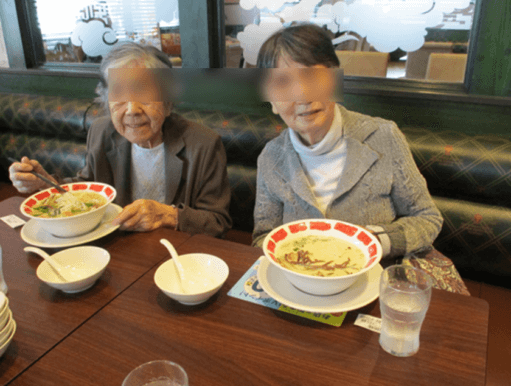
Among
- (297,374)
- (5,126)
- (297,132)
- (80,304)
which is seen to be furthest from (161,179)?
(5,126)

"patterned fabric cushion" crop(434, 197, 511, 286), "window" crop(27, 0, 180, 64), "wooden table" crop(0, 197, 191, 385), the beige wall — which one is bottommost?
"patterned fabric cushion" crop(434, 197, 511, 286)

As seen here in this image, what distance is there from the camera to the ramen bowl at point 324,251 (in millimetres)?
904

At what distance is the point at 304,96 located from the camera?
0.75 metres

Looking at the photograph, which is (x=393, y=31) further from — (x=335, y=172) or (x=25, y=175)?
(x=25, y=175)

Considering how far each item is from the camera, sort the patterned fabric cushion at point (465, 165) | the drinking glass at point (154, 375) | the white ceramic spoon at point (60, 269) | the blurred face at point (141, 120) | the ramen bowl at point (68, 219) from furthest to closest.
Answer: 1. the patterned fabric cushion at point (465, 165)
2. the blurred face at point (141, 120)
3. the ramen bowl at point (68, 219)
4. the white ceramic spoon at point (60, 269)
5. the drinking glass at point (154, 375)

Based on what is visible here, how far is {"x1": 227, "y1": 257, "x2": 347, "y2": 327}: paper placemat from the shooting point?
918mm

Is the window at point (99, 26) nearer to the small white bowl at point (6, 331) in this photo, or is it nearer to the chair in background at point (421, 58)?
the chair in background at point (421, 58)

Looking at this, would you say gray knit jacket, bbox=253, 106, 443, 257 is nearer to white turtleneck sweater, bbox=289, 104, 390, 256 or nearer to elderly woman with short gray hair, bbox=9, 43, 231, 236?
white turtleneck sweater, bbox=289, 104, 390, 256

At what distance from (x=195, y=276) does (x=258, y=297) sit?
199 millimetres

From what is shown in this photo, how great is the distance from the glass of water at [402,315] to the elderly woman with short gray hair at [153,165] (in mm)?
841

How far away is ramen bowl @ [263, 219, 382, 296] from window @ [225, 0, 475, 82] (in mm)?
1397

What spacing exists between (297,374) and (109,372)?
14.8 inches

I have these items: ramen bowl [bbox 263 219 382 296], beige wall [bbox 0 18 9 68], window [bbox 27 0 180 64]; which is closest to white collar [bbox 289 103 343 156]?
ramen bowl [bbox 263 219 382 296]

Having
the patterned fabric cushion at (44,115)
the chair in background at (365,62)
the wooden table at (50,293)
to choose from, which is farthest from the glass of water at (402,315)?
the patterned fabric cushion at (44,115)
